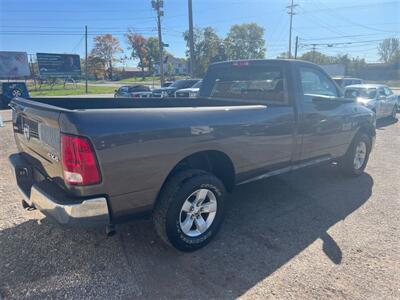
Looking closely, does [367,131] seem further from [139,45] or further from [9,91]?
[139,45]

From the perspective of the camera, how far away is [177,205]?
2967 millimetres

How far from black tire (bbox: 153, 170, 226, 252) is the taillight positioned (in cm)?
73

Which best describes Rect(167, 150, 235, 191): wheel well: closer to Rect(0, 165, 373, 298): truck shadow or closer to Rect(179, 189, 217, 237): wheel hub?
Rect(179, 189, 217, 237): wheel hub

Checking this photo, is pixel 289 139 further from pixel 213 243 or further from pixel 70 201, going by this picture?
pixel 70 201

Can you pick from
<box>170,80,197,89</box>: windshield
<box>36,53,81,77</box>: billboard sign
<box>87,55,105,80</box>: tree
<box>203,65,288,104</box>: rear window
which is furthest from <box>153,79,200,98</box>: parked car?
<box>87,55,105,80</box>: tree

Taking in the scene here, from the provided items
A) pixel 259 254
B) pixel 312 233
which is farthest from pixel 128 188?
pixel 312 233

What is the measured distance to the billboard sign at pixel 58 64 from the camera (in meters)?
39.0

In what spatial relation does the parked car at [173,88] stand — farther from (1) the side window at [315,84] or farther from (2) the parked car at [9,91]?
(1) the side window at [315,84]

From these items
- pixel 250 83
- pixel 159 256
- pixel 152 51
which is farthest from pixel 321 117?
pixel 152 51

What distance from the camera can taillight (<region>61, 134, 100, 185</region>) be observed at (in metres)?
2.32

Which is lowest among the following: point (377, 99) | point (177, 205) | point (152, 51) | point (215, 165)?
point (177, 205)

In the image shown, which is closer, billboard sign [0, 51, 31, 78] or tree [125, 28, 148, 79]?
billboard sign [0, 51, 31, 78]

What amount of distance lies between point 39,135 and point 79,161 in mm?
769

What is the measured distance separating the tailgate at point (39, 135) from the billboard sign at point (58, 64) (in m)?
40.5
